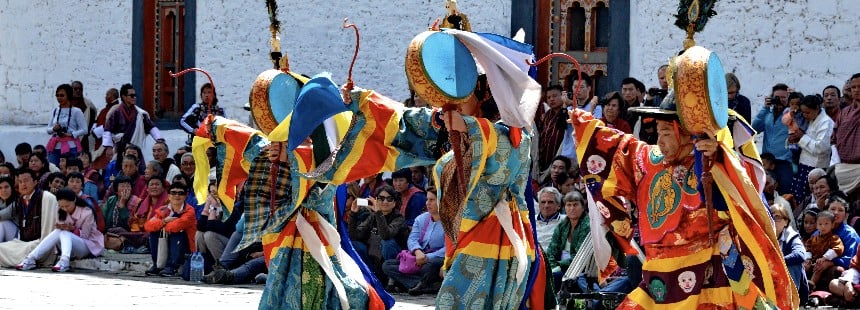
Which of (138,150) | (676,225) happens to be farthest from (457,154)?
(138,150)

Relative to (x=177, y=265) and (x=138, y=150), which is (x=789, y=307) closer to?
(x=177, y=265)

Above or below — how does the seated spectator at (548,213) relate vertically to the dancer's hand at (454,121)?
below

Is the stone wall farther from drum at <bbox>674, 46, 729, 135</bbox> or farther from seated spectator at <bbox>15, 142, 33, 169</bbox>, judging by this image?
drum at <bbox>674, 46, 729, 135</bbox>

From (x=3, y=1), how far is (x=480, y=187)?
37.9 feet

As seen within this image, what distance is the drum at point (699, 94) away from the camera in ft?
22.0

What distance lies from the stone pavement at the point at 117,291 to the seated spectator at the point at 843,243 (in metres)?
2.49

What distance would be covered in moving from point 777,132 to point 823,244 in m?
1.80

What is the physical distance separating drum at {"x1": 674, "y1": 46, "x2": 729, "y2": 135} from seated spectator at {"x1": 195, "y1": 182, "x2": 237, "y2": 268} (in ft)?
20.9

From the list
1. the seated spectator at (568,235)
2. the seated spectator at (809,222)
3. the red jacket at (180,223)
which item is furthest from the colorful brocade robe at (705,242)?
the red jacket at (180,223)

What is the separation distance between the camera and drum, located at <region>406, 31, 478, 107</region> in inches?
289

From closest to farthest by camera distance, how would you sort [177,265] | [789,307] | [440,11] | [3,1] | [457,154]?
1. [789,307]
2. [457,154]
3. [177,265]
4. [440,11]
5. [3,1]

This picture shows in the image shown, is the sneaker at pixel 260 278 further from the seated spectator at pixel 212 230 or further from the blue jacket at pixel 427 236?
the blue jacket at pixel 427 236

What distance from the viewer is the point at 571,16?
1460 centimetres

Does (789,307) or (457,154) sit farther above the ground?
(457,154)
